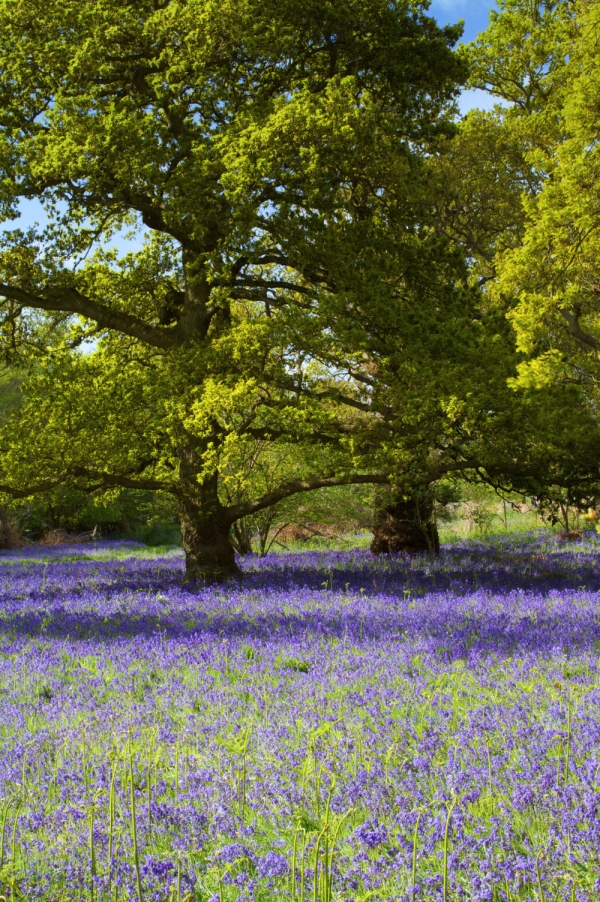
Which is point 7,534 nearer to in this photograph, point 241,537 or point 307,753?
point 241,537

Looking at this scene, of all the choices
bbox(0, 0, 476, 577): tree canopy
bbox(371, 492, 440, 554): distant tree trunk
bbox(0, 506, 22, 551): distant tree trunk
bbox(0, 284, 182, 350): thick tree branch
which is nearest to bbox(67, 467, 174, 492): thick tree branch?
bbox(0, 0, 476, 577): tree canopy

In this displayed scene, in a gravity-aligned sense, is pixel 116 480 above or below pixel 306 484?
above

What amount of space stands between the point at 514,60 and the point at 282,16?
10190mm

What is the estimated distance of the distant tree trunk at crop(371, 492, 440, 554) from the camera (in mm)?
15953

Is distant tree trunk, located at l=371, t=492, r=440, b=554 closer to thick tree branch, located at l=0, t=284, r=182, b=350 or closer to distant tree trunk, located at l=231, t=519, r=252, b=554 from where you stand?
distant tree trunk, located at l=231, t=519, r=252, b=554

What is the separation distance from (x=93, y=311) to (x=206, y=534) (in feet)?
13.9

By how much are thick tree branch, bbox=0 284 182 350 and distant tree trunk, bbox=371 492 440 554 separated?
20.8 ft

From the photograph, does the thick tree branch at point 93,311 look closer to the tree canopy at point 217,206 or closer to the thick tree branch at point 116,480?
the tree canopy at point 217,206

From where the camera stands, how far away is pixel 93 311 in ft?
38.7

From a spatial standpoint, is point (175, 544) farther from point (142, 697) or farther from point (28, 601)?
point (142, 697)

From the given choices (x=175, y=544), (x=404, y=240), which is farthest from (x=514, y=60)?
(x=175, y=544)

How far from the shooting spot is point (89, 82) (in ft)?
35.6

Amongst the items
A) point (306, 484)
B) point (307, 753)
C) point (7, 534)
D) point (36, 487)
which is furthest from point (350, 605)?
point (7, 534)

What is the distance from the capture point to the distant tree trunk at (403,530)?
15953 mm
